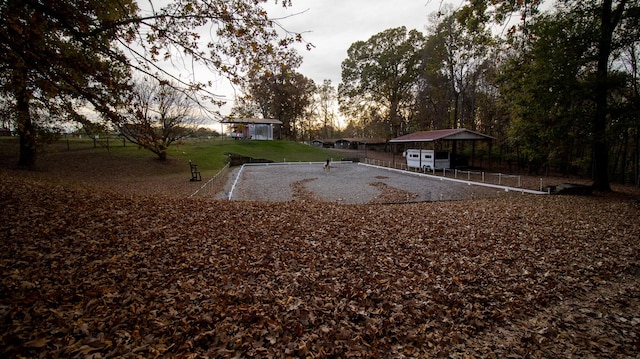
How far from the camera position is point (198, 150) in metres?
37.3

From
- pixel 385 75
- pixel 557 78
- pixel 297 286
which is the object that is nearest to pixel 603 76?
pixel 557 78

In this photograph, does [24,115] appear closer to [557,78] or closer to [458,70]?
[557,78]

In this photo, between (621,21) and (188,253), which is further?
(621,21)

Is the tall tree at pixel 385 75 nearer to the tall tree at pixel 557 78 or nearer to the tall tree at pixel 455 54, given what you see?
the tall tree at pixel 455 54

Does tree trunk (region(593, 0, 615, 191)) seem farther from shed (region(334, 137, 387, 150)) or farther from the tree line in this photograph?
shed (region(334, 137, 387, 150))

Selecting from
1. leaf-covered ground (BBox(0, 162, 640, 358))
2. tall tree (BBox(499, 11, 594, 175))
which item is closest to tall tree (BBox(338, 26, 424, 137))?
tall tree (BBox(499, 11, 594, 175))

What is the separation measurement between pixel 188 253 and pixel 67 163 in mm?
25803

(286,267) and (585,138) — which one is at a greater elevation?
(585,138)

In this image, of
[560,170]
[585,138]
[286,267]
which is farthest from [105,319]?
[560,170]

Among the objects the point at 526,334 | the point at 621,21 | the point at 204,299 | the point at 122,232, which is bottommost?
the point at 526,334

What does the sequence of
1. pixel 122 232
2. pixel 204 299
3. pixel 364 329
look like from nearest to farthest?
pixel 364 329, pixel 204 299, pixel 122 232

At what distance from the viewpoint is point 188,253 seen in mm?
4898

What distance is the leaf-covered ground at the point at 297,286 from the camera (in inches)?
119

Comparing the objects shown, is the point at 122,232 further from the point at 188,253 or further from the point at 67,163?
the point at 67,163
